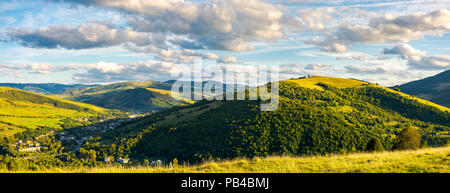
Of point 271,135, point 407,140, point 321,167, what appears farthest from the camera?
point 271,135

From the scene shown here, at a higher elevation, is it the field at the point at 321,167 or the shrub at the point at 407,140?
the field at the point at 321,167

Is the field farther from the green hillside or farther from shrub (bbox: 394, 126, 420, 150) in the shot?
the green hillside

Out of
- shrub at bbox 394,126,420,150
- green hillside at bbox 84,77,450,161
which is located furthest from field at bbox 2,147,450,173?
green hillside at bbox 84,77,450,161

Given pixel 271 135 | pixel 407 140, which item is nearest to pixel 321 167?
pixel 407 140

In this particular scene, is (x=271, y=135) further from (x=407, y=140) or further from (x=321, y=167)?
(x=321, y=167)

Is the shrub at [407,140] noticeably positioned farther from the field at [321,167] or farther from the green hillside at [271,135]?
the green hillside at [271,135]

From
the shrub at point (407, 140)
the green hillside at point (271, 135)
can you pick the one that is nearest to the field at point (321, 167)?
the shrub at point (407, 140)

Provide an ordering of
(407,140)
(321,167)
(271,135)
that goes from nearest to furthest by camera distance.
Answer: (321,167) < (407,140) < (271,135)

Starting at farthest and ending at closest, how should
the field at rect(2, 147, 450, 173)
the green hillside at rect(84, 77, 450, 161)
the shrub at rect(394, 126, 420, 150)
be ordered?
1. the green hillside at rect(84, 77, 450, 161)
2. the shrub at rect(394, 126, 420, 150)
3. the field at rect(2, 147, 450, 173)
